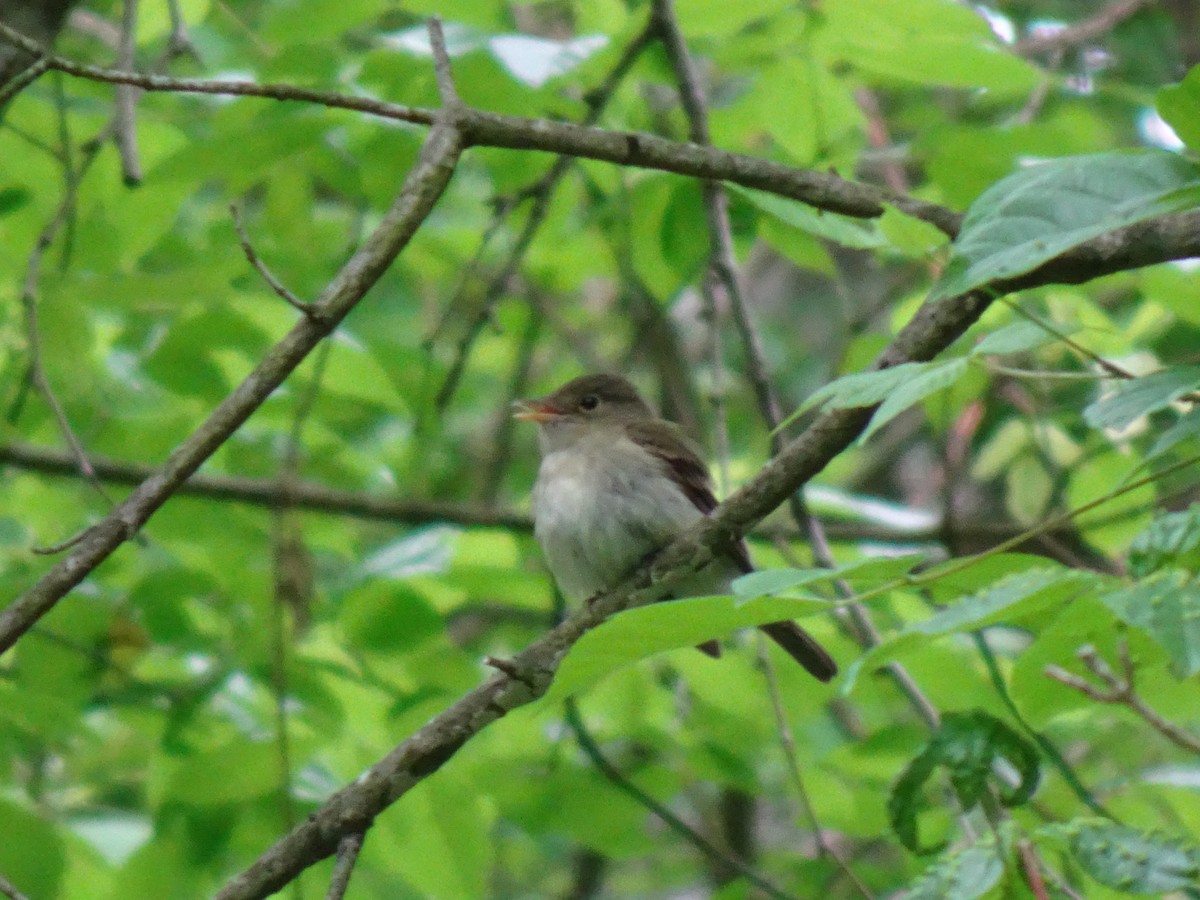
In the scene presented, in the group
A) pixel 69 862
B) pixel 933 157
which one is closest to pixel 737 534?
pixel 933 157

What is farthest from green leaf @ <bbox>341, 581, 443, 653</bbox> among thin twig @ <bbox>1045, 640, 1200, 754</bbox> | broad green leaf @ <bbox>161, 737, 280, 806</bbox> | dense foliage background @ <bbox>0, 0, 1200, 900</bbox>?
thin twig @ <bbox>1045, 640, 1200, 754</bbox>

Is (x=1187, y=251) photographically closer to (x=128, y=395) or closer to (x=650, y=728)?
(x=650, y=728)

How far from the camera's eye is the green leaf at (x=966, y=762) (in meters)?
2.18

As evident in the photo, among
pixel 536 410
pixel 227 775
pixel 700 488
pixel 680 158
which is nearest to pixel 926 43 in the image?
pixel 680 158

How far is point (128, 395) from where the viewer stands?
15.7 ft

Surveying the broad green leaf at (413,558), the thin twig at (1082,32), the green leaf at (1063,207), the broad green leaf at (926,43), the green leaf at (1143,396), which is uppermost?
the thin twig at (1082,32)

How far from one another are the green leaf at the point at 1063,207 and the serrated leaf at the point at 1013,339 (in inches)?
9.2

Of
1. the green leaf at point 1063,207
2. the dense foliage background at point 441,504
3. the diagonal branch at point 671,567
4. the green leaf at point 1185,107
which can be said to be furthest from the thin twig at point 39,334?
the green leaf at point 1185,107

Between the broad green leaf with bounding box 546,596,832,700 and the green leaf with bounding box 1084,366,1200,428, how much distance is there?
421 mm

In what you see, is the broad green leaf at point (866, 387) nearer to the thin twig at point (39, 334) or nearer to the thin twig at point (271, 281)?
the thin twig at point (271, 281)

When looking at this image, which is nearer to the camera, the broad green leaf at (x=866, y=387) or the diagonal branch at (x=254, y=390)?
the broad green leaf at (x=866, y=387)

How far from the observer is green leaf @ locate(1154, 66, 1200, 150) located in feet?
5.79

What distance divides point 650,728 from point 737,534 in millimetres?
2282

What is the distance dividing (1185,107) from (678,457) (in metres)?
3.33
